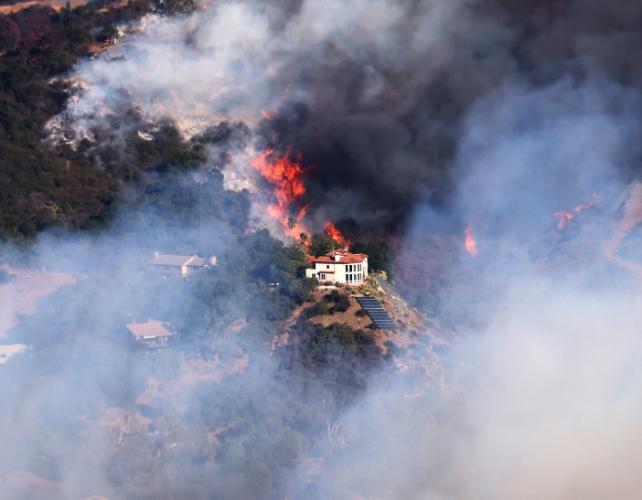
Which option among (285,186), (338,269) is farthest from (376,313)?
(285,186)

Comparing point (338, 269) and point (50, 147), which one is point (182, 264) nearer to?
point (338, 269)

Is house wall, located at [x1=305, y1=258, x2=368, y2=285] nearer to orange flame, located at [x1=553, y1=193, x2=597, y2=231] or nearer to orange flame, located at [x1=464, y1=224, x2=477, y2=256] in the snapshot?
orange flame, located at [x1=464, y1=224, x2=477, y2=256]

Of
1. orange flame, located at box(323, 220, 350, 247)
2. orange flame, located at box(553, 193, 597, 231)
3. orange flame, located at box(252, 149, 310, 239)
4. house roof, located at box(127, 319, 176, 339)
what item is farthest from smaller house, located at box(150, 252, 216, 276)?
orange flame, located at box(553, 193, 597, 231)

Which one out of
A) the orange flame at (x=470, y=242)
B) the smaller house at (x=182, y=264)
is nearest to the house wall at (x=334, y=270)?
the smaller house at (x=182, y=264)

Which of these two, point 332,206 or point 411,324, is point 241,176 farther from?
point 411,324

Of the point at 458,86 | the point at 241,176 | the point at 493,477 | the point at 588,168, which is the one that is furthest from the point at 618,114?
the point at 493,477

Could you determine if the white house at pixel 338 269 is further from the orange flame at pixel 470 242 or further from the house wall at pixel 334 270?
the orange flame at pixel 470 242
